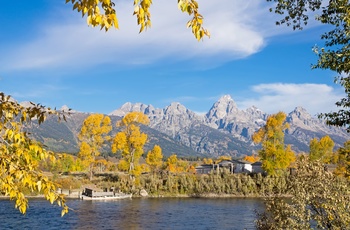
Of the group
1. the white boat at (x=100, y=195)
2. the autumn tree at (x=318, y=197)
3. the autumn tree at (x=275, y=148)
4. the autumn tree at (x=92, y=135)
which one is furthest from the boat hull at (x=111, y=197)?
the autumn tree at (x=318, y=197)

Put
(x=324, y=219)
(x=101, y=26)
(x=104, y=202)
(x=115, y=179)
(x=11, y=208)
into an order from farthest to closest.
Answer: (x=115, y=179) → (x=104, y=202) → (x=11, y=208) → (x=324, y=219) → (x=101, y=26)

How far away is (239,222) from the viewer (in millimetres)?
42094

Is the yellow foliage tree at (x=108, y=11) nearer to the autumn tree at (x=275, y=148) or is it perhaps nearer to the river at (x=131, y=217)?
the river at (x=131, y=217)

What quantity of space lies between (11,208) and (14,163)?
164ft

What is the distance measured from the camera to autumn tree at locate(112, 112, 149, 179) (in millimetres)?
70125

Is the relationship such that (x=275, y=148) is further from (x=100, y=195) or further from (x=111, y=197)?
(x=100, y=195)

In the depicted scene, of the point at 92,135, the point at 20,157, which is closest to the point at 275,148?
the point at 92,135

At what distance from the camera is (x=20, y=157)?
18.0 feet

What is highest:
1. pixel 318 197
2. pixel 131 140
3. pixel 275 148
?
pixel 131 140

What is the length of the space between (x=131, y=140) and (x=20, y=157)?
65749 millimetres

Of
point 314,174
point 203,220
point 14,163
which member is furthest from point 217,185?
point 14,163

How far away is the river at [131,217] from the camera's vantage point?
38531 mm

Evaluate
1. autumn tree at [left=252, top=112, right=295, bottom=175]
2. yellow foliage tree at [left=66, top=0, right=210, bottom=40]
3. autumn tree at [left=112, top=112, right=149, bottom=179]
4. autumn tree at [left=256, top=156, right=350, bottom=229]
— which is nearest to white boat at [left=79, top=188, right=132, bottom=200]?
autumn tree at [left=112, top=112, right=149, bottom=179]

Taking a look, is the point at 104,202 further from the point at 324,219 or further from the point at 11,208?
the point at 324,219
